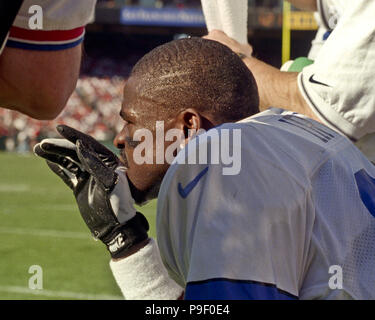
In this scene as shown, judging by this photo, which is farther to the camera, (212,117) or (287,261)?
(212,117)

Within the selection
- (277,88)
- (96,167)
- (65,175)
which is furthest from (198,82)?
(277,88)

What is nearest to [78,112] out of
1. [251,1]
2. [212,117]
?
[251,1]

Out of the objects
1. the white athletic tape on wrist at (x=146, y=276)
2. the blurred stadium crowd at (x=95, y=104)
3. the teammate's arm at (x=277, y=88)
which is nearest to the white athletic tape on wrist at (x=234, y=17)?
the teammate's arm at (x=277, y=88)

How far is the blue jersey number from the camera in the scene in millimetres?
1670

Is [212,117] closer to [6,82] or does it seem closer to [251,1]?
[6,82]

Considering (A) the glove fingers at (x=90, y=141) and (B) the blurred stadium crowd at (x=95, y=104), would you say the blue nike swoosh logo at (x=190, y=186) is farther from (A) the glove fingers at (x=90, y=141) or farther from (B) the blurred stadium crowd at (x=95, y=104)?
(B) the blurred stadium crowd at (x=95, y=104)

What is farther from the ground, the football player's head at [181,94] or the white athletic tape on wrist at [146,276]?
the football player's head at [181,94]

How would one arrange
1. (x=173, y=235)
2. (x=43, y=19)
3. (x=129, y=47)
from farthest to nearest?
1. (x=129, y=47)
2. (x=173, y=235)
3. (x=43, y=19)

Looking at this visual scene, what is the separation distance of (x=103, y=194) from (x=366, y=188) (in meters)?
0.74

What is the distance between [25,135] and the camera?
20031 mm

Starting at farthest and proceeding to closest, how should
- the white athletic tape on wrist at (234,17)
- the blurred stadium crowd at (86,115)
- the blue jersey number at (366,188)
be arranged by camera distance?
the blurred stadium crowd at (86,115) < the white athletic tape on wrist at (234,17) < the blue jersey number at (366,188)

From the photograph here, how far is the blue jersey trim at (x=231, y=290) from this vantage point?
1.35 m

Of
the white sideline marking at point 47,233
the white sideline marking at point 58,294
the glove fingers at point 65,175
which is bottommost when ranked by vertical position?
the white sideline marking at point 47,233
